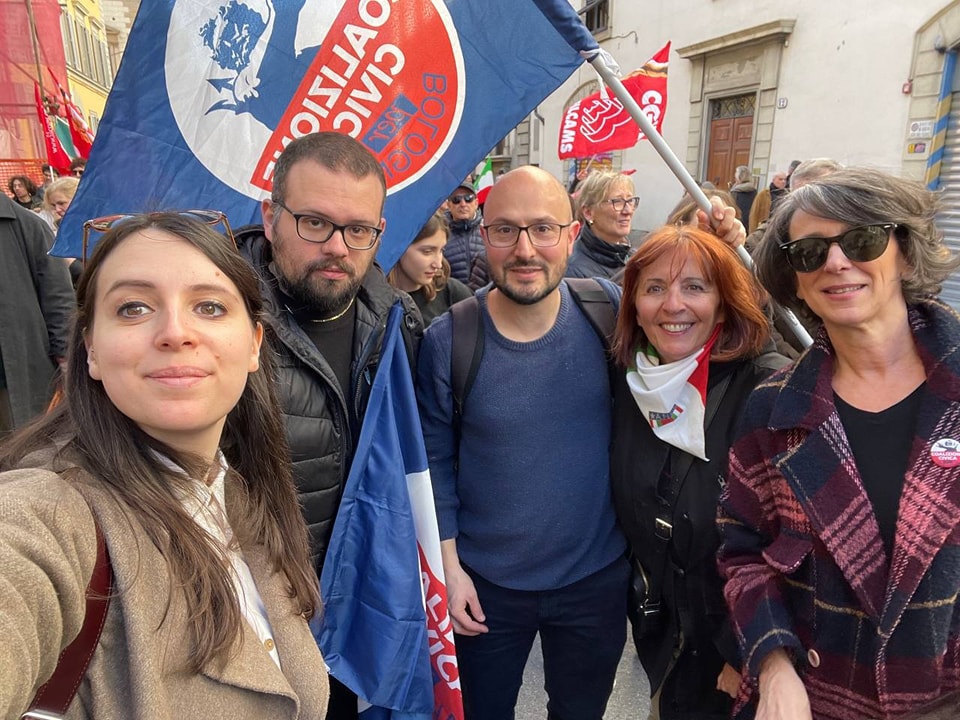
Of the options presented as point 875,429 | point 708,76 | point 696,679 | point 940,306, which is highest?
point 708,76

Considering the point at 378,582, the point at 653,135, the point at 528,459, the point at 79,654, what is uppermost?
the point at 653,135

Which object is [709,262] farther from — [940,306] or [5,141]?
[5,141]

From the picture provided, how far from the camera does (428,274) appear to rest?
3.38 metres

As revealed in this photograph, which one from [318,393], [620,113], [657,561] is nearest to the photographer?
[318,393]

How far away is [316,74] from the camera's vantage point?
84.7 inches

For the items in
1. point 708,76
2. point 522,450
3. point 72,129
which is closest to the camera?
point 522,450

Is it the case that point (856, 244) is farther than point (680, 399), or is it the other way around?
point (680, 399)

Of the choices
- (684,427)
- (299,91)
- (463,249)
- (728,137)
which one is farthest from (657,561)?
(728,137)

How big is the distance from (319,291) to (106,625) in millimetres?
1079

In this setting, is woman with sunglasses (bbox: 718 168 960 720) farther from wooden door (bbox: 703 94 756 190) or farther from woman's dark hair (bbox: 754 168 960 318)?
wooden door (bbox: 703 94 756 190)

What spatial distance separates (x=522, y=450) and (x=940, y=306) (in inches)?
44.8

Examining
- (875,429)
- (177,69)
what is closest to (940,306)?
(875,429)

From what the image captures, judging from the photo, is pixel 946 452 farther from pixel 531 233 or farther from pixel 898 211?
pixel 531 233

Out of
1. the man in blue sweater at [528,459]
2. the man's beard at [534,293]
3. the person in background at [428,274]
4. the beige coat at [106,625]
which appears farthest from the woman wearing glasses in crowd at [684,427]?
the person in background at [428,274]
